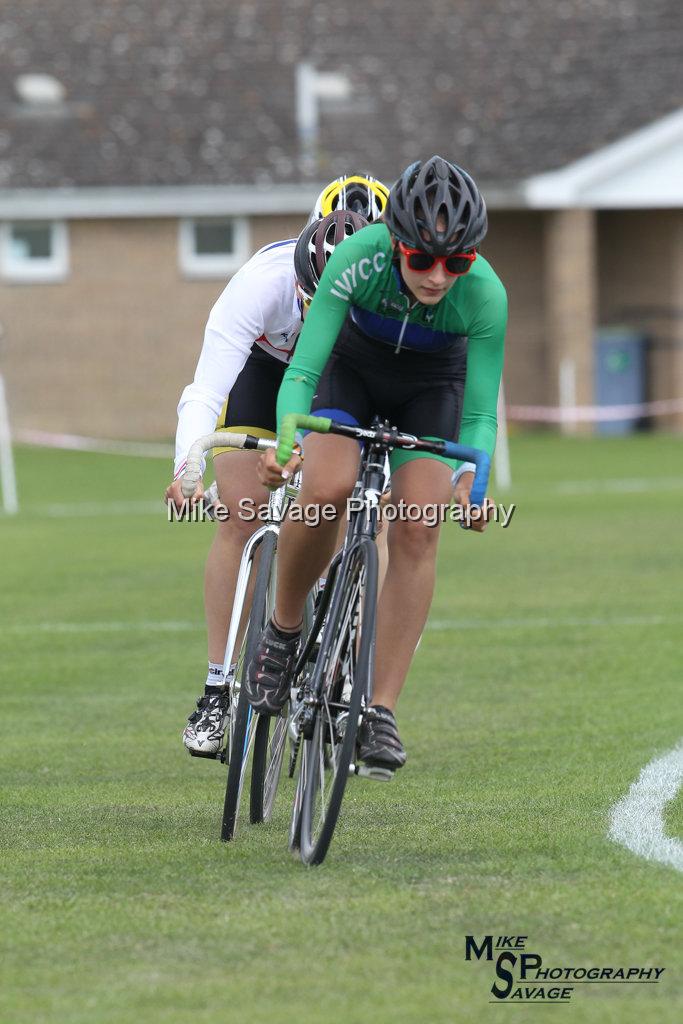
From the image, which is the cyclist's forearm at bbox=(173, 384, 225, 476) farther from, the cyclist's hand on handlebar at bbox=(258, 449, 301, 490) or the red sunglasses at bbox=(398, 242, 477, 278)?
the red sunglasses at bbox=(398, 242, 477, 278)

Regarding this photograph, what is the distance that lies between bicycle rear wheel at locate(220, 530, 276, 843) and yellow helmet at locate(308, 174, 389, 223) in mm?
1176

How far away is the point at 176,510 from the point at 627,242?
30.8 m

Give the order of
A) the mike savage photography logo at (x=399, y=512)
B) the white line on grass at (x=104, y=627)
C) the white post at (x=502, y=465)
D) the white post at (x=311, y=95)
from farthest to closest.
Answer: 1. the white post at (x=311, y=95)
2. the white post at (x=502, y=465)
3. the white line on grass at (x=104, y=627)
4. the mike savage photography logo at (x=399, y=512)

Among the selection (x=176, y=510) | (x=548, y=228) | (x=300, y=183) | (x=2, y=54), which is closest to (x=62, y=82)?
(x=2, y=54)

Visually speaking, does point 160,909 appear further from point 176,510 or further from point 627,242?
point 627,242

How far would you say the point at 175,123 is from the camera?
117 ft

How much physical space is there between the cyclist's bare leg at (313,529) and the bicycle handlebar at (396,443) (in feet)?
0.58

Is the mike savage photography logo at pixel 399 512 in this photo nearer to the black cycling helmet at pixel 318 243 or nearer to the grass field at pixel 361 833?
the black cycling helmet at pixel 318 243

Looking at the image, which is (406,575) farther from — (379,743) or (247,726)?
(247,726)

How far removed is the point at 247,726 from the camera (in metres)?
6.22

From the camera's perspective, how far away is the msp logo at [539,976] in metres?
4.27

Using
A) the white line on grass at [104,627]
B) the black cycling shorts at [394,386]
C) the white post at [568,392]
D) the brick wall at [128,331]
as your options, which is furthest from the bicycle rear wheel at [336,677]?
the brick wall at [128,331]

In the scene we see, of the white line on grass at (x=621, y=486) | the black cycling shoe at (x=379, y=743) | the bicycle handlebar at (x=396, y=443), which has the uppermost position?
the bicycle handlebar at (x=396, y=443)

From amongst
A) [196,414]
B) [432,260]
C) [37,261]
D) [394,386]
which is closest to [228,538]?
[196,414]
